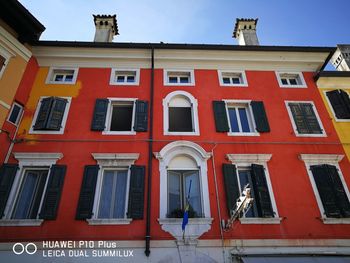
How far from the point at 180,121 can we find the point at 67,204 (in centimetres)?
542

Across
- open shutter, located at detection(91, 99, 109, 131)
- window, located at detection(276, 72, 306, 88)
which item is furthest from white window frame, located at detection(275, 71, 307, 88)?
open shutter, located at detection(91, 99, 109, 131)

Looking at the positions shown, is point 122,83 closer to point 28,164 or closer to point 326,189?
point 28,164

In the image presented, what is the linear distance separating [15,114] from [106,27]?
7376 millimetres

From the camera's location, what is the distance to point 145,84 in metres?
11.9

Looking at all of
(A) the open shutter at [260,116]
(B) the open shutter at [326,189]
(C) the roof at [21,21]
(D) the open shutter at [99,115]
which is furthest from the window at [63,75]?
(B) the open shutter at [326,189]

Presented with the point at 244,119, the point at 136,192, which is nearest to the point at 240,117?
the point at 244,119

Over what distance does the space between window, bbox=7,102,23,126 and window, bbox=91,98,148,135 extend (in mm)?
2982

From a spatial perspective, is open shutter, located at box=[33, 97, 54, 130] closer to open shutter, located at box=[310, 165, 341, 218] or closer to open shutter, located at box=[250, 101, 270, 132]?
open shutter, located at box=[250, 101, 270, 132]

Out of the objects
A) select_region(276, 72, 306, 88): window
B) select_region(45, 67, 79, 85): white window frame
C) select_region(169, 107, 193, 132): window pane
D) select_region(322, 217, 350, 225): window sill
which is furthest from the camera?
select_region(276, 72, 306, 88): window

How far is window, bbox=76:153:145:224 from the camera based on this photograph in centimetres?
844

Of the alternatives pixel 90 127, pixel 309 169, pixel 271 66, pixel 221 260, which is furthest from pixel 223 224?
pixel 271 66

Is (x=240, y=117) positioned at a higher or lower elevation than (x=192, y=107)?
lower

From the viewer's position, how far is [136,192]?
28.8 feet

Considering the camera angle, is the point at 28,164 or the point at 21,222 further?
the point at 28,164
